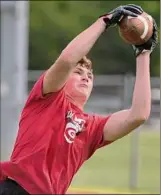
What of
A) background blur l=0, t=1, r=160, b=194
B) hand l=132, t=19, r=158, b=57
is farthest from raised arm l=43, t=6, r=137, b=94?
background blur l=0, t=1, r=160, b=194

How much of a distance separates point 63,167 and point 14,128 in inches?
370

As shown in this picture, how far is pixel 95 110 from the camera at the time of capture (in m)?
16.0

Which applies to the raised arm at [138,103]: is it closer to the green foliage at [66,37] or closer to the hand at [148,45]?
the hand at [148,45]

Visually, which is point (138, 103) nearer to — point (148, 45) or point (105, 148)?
point (148, 45)

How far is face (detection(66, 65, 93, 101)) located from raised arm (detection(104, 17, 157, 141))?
0.25m

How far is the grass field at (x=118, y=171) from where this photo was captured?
42.5 feet

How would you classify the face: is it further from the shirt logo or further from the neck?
the shirt logo

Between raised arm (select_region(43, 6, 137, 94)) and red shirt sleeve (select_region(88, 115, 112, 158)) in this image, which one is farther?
red shirt sleeve (select_region(88, 115, 112, 158))

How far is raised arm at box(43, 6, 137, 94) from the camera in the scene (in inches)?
191

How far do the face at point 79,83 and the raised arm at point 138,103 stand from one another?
25 centimetres

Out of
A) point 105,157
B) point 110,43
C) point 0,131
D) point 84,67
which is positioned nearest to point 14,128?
point 0,131

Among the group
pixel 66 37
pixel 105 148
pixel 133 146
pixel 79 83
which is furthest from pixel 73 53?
pixel 66 37

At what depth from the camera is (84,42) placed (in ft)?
16.0

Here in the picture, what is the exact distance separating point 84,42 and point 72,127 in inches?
23.3
